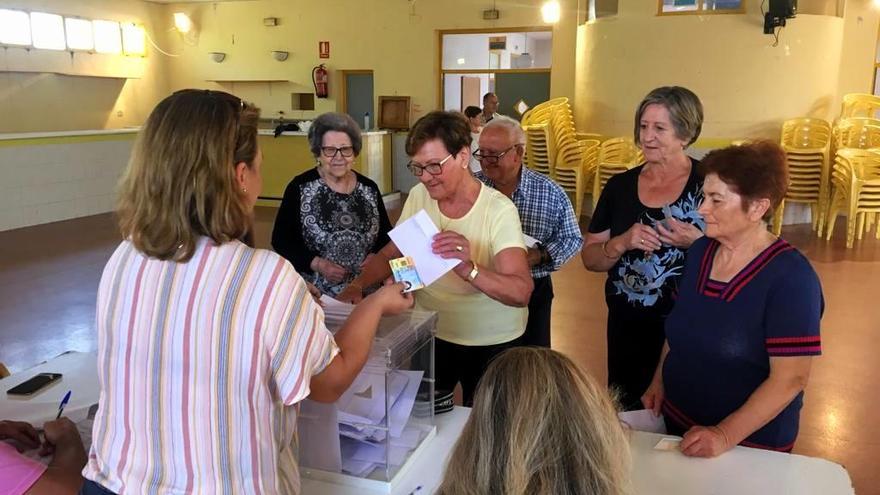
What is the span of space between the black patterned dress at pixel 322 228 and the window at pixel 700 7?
7.07 m

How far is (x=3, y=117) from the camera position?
1091 cm

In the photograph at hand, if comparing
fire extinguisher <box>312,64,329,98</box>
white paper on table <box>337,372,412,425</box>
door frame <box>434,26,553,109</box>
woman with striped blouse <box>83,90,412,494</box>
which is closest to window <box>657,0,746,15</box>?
door frame <box>434,26,553,109</box>

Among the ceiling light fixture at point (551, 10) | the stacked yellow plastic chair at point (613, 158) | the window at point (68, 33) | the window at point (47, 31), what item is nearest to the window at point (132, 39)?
the window at point (68, 33)

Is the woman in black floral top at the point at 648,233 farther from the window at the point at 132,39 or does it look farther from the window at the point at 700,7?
the window at the point at 132,39

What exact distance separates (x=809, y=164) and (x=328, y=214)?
6.97 meters

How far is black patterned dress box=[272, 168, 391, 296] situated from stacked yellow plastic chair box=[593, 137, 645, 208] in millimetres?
5754

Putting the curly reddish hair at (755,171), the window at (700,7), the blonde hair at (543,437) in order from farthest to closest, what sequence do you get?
the window at (700,7)
the curly reddish hair at (755,171)
the blonde hair at (543,437)

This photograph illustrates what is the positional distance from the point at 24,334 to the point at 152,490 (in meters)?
4.33

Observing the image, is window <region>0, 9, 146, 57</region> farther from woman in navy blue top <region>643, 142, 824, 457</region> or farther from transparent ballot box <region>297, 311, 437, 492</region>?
woman in navy blue top <region>643, 142, 824, 457</region>

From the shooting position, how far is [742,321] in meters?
1.77

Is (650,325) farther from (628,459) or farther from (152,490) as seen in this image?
(152,490)

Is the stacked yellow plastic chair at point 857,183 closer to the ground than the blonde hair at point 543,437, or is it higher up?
closer to the ground

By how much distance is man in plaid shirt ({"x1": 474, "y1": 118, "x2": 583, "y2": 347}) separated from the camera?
8.98 ft

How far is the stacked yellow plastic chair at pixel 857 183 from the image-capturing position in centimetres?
729
